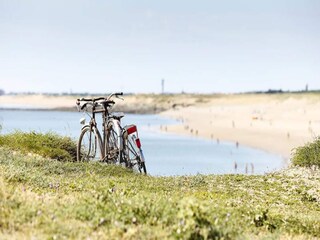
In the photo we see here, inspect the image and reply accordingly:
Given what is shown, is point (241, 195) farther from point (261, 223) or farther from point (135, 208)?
point (135, 208)

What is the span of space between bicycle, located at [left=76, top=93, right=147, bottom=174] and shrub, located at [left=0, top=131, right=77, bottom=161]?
5.39 ft

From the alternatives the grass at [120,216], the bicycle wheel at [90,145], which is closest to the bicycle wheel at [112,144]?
the bicycle wheel at [90,145]

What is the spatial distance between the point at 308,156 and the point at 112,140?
7.38 meters

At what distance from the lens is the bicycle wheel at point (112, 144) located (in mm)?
16531

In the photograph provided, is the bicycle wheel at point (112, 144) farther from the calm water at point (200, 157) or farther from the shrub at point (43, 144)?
the calm water at point (200, 157)

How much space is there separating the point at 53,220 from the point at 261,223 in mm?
3908

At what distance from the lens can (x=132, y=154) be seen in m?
16.9

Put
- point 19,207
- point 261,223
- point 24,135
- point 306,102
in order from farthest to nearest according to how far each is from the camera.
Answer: point 306,102
point 24,135
point 261,223
point 19,207

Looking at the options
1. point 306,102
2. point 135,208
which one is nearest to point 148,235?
point 135,208

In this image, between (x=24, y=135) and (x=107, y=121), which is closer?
(x=107, y=121)

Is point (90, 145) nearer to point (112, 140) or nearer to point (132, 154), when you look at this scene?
point (112, 140)

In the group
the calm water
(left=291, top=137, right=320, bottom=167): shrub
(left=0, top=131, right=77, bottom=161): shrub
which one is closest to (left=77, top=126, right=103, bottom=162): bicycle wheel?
(left=0, top=131, right=77, bottom=161): shrub

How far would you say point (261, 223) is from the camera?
364 inches

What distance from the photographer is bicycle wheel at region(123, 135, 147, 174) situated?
16422mm
